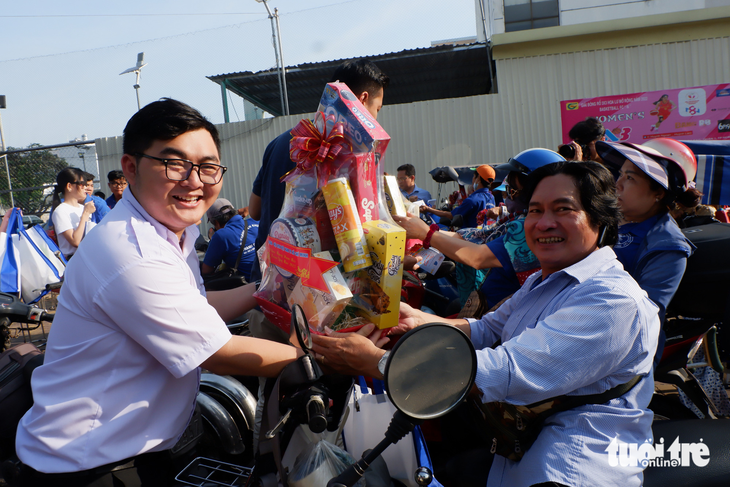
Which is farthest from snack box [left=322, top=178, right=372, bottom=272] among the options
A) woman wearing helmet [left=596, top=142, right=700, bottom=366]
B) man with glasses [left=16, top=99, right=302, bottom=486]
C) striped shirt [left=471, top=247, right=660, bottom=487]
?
woman wearing helmet [left=596, top=142, right=700, bottom=366]

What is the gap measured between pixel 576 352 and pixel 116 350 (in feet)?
3.92

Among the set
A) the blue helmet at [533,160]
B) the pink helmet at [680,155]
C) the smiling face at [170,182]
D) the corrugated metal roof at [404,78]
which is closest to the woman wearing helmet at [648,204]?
the pink helmet at [680,155]

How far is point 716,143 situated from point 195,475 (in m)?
3.70

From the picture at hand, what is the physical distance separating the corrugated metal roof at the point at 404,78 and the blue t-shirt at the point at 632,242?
8.56 metres

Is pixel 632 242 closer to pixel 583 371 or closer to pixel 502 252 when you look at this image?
pixel 502 252

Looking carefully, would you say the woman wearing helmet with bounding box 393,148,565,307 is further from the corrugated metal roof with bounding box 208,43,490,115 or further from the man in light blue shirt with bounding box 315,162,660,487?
the corrugated metal roof with bounding box 208,43,490,115

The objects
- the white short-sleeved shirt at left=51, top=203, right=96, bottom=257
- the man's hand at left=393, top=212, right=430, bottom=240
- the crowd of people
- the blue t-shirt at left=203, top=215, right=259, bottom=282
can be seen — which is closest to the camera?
the crowd of people

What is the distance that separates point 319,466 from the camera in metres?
1.17

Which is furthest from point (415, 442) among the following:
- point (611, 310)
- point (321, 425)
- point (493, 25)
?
point (493, 25)

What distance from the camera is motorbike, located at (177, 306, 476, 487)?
979mm

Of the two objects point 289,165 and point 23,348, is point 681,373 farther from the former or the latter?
point 23,348

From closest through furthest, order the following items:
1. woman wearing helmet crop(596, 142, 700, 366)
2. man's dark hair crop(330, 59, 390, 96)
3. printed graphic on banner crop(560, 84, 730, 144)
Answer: woman wearing helmet crop(596, 142, 700, 366)
man's dark hair crop(330, 59, 390, 96)
printed graphic on banner crop(560, 84, 730, 144)

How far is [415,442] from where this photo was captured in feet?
4.46

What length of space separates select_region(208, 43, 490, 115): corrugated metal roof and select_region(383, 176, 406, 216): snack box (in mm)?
9010
